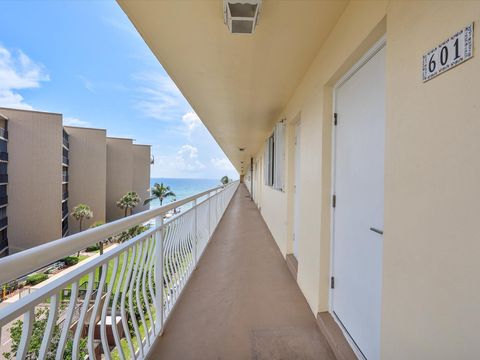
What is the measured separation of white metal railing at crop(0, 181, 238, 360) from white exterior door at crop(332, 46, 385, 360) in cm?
134

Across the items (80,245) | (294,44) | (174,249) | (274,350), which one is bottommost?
(274,350)

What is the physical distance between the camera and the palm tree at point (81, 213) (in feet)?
64.2

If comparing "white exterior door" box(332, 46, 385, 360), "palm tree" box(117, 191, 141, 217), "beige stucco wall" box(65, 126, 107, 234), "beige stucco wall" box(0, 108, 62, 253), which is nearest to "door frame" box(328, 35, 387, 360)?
"white exterior door" box(332, 46, 385, 360)

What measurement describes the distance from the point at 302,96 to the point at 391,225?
1.83m

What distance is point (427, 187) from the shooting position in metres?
0.80

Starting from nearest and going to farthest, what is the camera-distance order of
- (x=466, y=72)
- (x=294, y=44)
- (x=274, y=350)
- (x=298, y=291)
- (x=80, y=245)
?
1. (x=466, y=72)
2. (x=80, y=245)
3. (x=274, y=350)
4. (x=294, y=44)
5. (x=298, y=291)

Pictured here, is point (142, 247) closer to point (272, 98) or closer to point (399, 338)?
point (399, 338)

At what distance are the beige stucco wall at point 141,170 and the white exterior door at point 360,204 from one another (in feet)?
97.3

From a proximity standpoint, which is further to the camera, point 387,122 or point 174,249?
point 174,249

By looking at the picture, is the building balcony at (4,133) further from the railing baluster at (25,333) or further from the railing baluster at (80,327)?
the railing baluster at (25,333)

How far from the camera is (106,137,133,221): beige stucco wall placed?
2434cm

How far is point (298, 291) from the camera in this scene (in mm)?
2287

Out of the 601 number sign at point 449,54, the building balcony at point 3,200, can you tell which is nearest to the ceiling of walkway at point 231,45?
the 601 number sign at point 449,54

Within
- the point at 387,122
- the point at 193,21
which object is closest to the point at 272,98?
the point at 193,21
